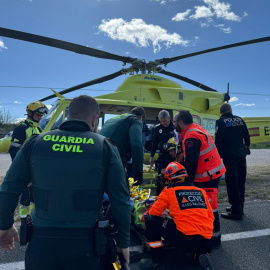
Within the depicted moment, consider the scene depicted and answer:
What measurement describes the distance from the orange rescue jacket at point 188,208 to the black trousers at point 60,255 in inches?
53.3

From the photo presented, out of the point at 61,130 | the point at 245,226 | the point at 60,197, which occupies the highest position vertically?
the point at 61,130

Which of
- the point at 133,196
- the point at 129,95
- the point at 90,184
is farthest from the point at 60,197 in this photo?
the point at 129,95

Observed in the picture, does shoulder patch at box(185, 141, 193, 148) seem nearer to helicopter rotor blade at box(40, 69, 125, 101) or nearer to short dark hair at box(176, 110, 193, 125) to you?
short dark hair at box(176, 110, 193, 125)

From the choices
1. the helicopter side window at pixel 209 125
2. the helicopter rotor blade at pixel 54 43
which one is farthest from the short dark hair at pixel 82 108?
the helicopter side window at pixel 209 125

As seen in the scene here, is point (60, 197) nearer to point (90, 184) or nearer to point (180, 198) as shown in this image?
point (90, 184)

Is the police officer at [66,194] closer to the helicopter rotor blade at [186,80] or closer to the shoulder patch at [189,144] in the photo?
the shoulder patch at [189,144]

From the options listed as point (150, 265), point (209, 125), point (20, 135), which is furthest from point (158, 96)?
point (150, 265)

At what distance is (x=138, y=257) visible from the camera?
269cm

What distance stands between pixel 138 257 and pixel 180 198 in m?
0.86

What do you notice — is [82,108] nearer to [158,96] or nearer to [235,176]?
[235,176]

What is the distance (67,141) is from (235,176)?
11.3 ft

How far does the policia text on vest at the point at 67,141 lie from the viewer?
1.41 meters

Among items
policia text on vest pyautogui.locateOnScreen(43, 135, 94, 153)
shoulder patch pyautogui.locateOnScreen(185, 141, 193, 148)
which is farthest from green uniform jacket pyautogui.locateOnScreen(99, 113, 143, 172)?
policia text on vest pyautogui.locateOnScreen(43, 135, 94, 153)

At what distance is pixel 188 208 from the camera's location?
2488mm
